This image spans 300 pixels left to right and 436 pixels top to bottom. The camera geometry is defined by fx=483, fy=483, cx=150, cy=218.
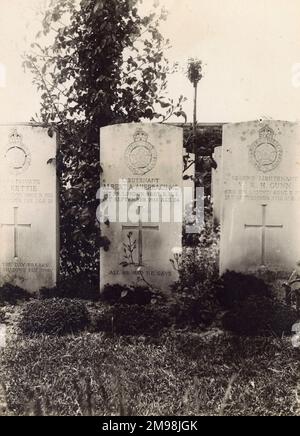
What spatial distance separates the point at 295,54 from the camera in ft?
15.2


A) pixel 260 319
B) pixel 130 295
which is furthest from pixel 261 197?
pixel 130 295

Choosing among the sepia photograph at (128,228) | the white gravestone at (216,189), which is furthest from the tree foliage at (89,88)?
the white gravestone at (216,189)

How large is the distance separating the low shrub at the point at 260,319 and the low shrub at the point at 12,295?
7.75 ft

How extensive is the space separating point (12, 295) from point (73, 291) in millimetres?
688

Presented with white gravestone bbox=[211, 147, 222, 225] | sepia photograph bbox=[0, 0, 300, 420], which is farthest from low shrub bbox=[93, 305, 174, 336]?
white gravestone bbox=[211, 147, 222, 225]

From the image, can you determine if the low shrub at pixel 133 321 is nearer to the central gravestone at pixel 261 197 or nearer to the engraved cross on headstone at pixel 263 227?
the central gravestone at pixel 261 197

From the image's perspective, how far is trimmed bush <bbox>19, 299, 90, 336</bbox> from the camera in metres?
4.54

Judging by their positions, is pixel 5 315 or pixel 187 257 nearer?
pixel 5 315

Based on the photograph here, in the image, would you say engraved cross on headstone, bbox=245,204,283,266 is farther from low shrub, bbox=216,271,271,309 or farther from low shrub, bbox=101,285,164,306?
low shrub, bbox=101,285,164,306

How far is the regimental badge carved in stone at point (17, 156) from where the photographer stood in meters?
5.59

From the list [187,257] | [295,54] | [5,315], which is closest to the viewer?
[295,54]

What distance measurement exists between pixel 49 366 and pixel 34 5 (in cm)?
443
